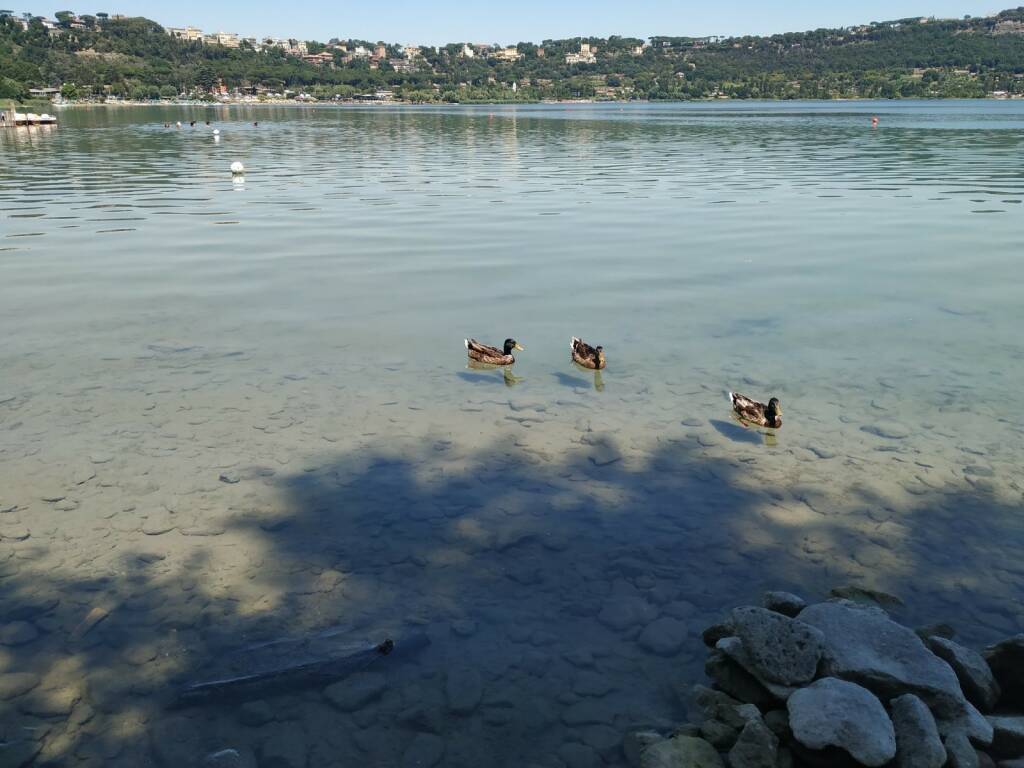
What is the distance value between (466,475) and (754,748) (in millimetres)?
5154

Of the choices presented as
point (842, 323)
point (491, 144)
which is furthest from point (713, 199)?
point (491, 144)

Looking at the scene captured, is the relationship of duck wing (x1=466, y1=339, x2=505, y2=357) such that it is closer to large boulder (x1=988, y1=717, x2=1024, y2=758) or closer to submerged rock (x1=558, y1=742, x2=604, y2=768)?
submerged rock (x1=558, y1=742, x2=604, y2=768)

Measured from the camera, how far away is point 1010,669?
5969mm

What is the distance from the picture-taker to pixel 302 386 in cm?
1260

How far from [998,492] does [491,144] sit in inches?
2539

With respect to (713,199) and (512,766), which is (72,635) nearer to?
(512,766)

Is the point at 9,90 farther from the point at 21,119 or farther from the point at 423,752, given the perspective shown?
the point at 423,752

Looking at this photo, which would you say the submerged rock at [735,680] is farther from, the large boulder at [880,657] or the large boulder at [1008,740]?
the large boulder at [1008,740]

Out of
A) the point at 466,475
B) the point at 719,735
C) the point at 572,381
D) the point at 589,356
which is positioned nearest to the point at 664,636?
the point at 719,735

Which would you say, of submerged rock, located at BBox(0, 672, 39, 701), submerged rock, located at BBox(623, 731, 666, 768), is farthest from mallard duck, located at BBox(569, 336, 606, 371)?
submerged rock, located at BBox(0, 672, 39, 701)

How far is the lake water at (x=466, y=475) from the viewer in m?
6.29

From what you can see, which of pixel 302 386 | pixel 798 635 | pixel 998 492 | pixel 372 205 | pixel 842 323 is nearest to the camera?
pixel 798 635

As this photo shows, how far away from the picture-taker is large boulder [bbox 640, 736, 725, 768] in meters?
5.23

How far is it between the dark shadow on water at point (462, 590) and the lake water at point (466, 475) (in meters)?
0.03
